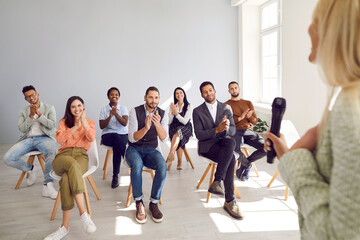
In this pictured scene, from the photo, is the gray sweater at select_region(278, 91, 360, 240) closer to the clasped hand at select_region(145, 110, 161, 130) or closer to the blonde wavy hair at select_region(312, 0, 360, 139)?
the blonde wavy hair at select_region(312, 0, 360, 139)

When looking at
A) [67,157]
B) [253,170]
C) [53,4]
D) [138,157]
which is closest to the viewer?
[67,157]

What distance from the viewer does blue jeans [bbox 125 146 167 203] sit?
9.97ft

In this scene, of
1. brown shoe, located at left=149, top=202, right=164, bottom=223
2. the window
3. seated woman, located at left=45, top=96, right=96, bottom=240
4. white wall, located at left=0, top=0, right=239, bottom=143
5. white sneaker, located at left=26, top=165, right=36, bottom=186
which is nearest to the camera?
seated woman, located at left=45, top=96, right=96, bottom=240

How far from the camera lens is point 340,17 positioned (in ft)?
2.46

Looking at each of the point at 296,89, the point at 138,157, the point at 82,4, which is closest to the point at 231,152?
the point at 138,157

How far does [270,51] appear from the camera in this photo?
20.8 feet

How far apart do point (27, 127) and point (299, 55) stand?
12.5ft

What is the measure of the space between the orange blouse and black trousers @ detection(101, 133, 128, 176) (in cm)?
84

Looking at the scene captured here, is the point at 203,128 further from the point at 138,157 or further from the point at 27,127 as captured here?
the point at 27,127

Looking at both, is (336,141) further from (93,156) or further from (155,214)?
(93,156)

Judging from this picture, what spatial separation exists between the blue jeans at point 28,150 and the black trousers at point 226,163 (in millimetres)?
1945

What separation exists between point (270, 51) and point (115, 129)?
375cm

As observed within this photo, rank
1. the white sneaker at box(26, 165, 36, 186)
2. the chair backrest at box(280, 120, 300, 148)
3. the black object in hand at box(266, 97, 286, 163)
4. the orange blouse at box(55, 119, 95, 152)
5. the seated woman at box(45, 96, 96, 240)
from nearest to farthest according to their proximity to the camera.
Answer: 1. the black object in hand at box(266, 97, 286, 163)
2. the seated woman at box(45, 96, 96, 240)
3. the orange blouse at box(55, 119, 95, 152)
4. the chair backrest at box(280, 120, 300, 148)
5. the white sneaker at box(26, 165, 36, 186)

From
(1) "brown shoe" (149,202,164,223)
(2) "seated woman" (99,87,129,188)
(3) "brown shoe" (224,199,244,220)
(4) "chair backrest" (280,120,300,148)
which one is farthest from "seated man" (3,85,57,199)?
(4) "chair backrest" (280,120,300,148)
